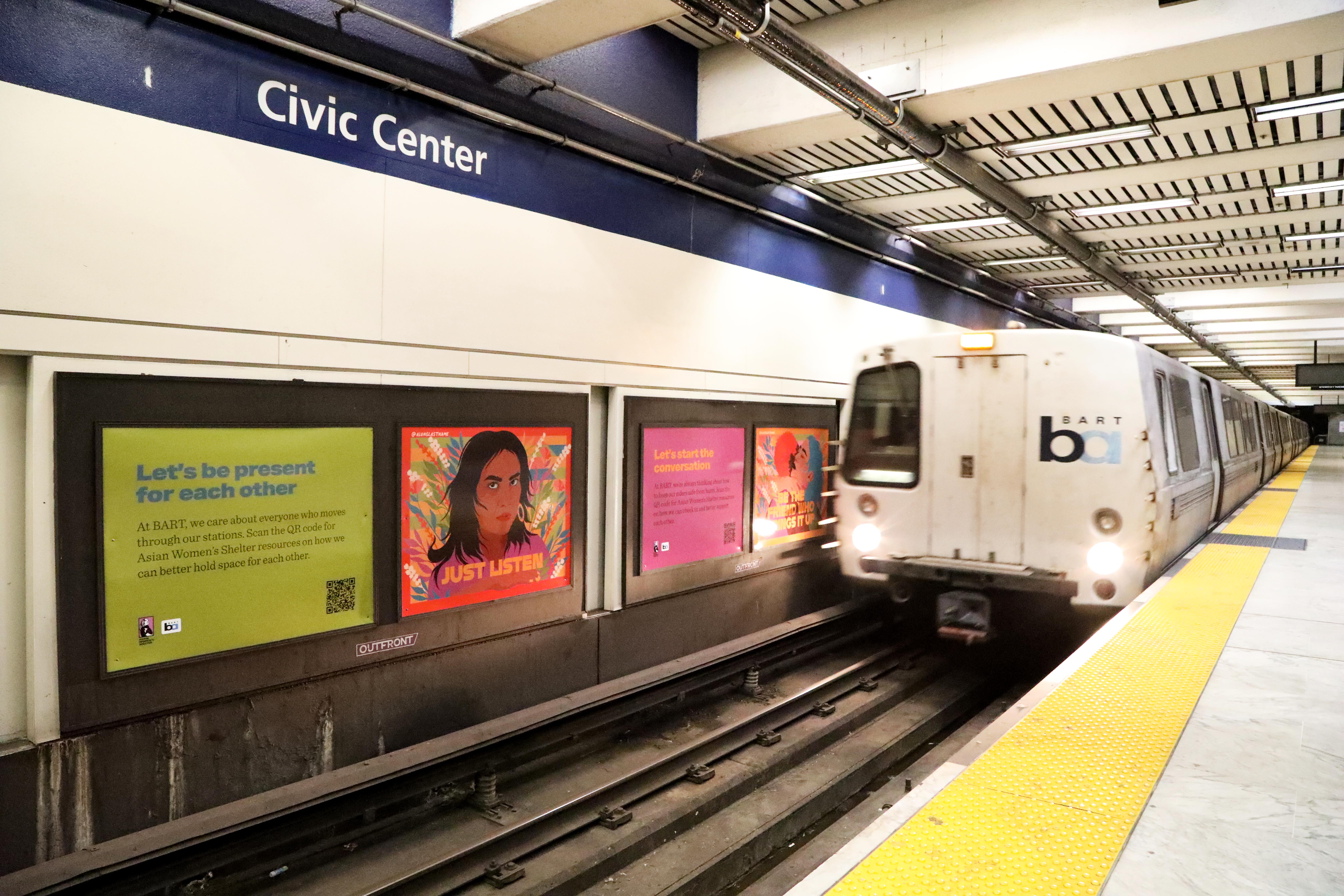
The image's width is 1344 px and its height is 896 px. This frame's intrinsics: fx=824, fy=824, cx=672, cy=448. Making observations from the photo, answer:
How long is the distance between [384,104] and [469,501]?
7.01 ft

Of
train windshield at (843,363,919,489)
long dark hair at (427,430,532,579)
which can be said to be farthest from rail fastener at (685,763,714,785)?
train windshield at (843,363,919,489)

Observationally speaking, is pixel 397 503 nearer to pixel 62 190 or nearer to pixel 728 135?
pixel 62 190

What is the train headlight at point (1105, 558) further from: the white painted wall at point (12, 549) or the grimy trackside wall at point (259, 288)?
the white painted wall at point (12, 549)

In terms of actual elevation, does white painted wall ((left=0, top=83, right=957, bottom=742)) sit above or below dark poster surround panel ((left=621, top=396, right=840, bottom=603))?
above

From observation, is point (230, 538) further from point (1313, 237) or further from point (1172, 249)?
point (1313, 237)

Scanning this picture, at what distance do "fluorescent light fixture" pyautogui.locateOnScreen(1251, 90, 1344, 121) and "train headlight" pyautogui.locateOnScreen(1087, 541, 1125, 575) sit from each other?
9.75 ft

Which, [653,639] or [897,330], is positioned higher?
[897,330]

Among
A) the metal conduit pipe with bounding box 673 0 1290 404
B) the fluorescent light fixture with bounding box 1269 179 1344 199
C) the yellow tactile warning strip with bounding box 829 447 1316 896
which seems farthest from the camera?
the fluorescent light fixture with bounding box 1269 179 1344 199

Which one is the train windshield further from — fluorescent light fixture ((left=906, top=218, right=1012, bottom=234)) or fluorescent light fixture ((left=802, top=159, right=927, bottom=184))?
fluorescent light fixture ((left=906, top=218, right=1012, bottom=234))

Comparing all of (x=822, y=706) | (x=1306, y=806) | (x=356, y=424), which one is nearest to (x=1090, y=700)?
(x=1306, y=806)

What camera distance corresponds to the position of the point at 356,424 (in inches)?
163

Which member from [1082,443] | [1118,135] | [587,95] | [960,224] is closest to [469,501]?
[587,95]

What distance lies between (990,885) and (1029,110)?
16.7 ft

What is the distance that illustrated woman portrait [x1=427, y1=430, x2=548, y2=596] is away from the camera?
15.1ft
